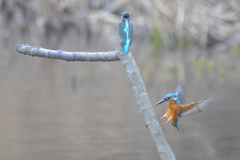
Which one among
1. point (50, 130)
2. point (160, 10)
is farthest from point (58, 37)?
point (50, 130)

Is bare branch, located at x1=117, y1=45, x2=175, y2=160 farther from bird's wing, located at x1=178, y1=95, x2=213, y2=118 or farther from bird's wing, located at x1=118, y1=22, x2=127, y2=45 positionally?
bird's wing, located at x1=178, y1=95, x2=213, y2=118

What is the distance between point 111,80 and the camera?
7.54 m

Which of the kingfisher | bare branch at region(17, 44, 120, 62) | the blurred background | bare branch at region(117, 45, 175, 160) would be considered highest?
the blurred background

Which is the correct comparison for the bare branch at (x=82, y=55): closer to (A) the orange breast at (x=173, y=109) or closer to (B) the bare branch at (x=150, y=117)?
(B) the bare branch at (x=150, y=117)

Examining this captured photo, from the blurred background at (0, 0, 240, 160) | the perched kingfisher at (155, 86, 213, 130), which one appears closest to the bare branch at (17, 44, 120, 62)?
the perched kingfisher at (155, 86, 213, 130)

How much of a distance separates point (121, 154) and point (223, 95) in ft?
8.40

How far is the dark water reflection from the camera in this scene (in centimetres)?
400

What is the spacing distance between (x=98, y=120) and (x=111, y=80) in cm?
245

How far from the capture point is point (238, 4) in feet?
33.2

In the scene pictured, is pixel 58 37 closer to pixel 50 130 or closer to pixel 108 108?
pixel 108 108

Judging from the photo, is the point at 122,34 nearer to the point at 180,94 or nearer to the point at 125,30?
the point at 125,30

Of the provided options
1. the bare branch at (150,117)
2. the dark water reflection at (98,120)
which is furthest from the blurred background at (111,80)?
the bare branch at (150,117)

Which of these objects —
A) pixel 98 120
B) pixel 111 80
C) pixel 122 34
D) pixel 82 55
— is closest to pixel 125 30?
pixel 122 34

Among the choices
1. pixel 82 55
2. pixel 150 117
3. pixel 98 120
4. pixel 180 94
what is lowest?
pixel 150 117
